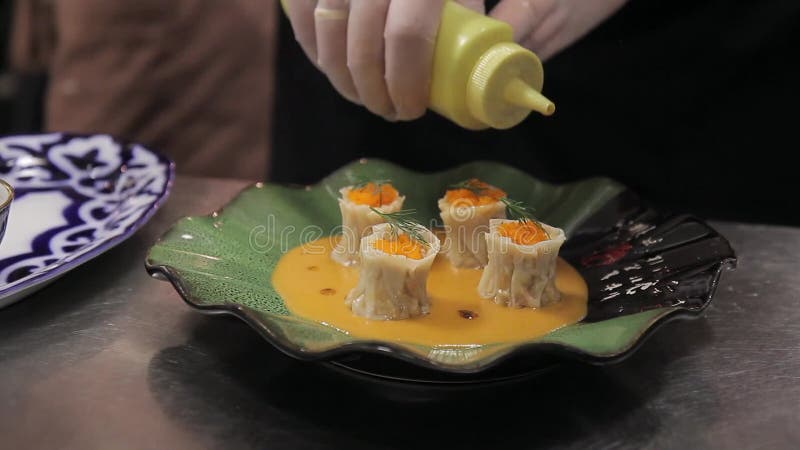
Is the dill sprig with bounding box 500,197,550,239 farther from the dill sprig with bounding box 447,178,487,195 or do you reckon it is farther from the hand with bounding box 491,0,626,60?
the hand with bounding box 491,0,626,60

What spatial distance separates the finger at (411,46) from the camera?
1.16 meters

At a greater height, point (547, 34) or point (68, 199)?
point (547, 34)

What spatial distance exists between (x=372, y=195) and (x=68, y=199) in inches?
22.7

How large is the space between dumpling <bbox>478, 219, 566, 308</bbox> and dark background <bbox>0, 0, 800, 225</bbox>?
678 millimetres

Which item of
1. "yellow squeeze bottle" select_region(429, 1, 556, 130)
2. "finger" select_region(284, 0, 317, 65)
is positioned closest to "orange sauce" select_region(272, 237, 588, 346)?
"yellow squeeze bottle" select_region(429, 1, 556, 130)

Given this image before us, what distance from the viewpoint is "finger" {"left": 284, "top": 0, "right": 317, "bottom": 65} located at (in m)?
1.35

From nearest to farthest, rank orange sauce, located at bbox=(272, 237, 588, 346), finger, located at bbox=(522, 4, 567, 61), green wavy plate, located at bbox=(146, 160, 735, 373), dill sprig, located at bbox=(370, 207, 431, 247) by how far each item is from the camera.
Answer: green wavy plate, located at bbox=(146, 160, 735, 373) → orange sauce, located at bbox=(272, 237, 588, 346) → dill sprig, located at bbox=(370, 207, 431, 247) → finger, located at bbox=(522, 4, 567, 61)

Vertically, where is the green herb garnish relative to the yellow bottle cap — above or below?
below

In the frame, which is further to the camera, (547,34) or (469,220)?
(547,34)

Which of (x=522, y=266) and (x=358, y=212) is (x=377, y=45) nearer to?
(x=358, y=212)

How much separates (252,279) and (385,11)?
446 mm

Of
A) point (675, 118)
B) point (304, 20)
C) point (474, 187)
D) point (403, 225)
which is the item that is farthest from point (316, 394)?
point (675, 118)

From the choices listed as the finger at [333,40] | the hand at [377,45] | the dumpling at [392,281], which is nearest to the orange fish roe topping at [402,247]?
the dumpling at [392,281]

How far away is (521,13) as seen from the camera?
1.38 m
